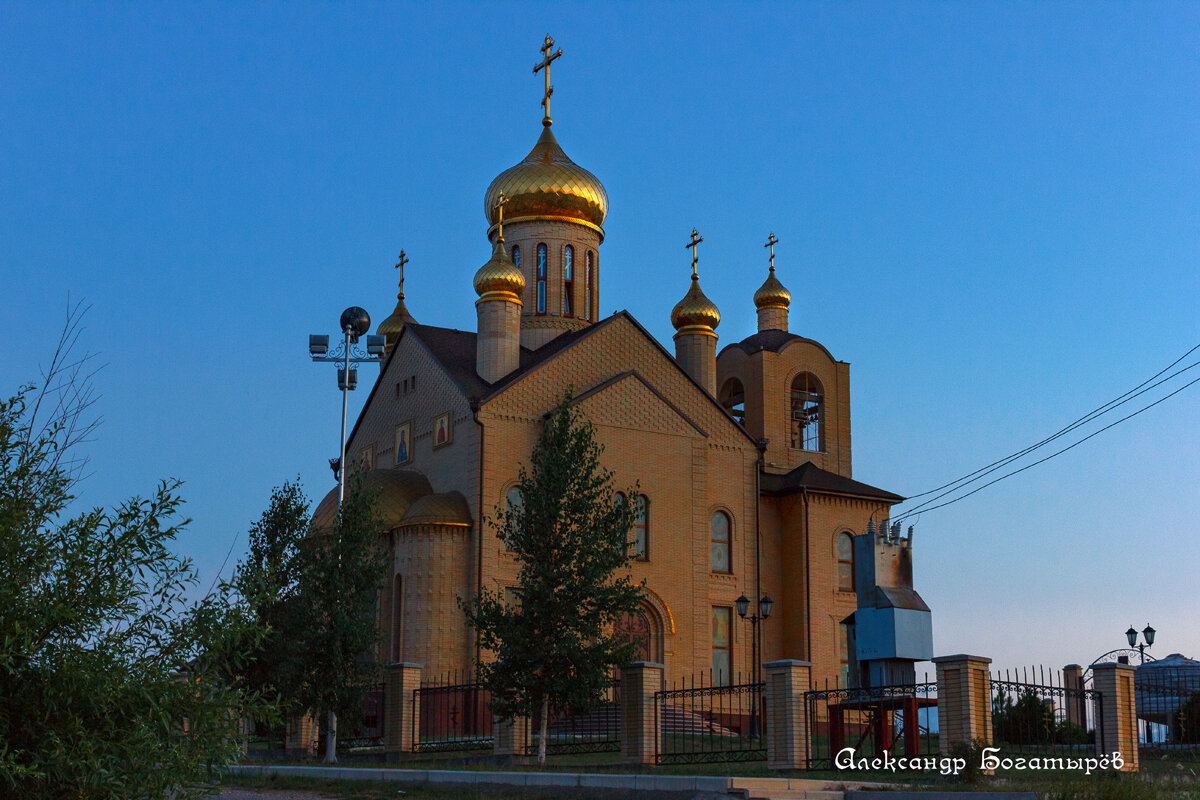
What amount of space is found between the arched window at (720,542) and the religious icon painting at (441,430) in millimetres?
6056

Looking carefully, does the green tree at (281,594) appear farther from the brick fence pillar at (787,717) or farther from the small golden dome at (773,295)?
the small golden dome at (773,295)

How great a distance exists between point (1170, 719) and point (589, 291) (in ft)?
56.4

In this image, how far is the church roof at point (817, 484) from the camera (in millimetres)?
31453

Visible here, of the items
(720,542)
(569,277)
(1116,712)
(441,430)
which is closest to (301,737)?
(441,430)

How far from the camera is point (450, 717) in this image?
80.5 ft

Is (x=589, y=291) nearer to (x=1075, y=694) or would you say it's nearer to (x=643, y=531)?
(x=643, y=531)

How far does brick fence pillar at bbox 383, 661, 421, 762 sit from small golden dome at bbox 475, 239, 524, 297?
1032cm

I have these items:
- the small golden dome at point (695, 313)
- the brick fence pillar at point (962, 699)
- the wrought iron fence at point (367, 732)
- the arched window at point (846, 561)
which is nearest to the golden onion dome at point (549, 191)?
the small golden dome at point (695, 313)

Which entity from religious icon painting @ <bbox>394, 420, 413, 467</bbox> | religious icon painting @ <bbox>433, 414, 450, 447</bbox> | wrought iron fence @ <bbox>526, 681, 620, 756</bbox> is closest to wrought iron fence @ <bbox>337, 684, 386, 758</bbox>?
wrought iron fence @ <bbox>526, 681, 620, 756</bbox>

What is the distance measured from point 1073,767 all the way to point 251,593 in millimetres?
11588

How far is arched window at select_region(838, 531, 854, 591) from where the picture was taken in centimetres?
3175

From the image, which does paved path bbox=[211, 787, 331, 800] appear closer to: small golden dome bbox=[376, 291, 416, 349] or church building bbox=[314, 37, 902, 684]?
church building bbox=[314, 37, 902, 684]

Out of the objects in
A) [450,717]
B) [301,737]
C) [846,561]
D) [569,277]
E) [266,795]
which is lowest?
[266,795]

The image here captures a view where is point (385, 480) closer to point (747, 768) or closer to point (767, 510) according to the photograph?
point (767, 510)
